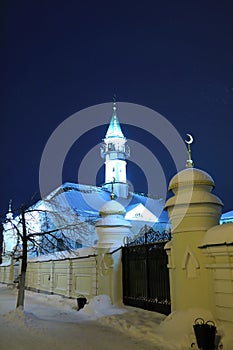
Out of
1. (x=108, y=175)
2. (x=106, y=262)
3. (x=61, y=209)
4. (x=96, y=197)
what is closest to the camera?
(x=106, y=262)

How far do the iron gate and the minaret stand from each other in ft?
107

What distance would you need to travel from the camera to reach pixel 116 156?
151 ft

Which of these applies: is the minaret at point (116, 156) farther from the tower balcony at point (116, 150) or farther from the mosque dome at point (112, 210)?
the mosque dome at point (112, 210)

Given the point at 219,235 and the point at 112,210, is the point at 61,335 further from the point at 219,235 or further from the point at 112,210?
the point at 112,210

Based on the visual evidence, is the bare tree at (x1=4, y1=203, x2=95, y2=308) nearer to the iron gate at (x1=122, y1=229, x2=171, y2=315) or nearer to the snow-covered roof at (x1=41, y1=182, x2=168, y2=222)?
the iron gate at (x1=122, y1=229, x2=171, y2=315)

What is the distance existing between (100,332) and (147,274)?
10.2 feet

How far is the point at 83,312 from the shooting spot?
1047 cm

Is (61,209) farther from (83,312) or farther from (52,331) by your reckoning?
(52,331)

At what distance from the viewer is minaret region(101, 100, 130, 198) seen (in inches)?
1756

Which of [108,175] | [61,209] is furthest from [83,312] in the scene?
[108,175]

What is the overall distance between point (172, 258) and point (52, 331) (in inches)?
130

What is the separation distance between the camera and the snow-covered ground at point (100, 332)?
20.3 ft

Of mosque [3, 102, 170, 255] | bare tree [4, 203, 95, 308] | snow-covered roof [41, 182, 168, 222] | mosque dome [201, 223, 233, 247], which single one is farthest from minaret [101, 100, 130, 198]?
mosque dome [201, 223, 233, 247]

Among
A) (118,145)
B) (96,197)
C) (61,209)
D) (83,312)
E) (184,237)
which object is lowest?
(83,312)
